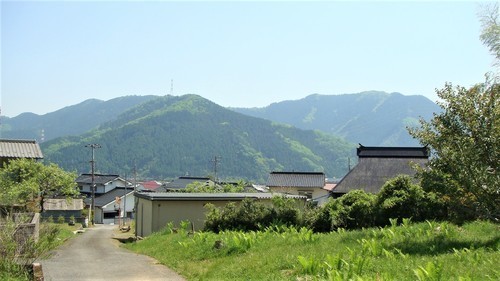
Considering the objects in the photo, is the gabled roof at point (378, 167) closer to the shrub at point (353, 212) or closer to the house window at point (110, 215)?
the shrub at point (353, 212)

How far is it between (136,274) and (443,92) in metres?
10.4

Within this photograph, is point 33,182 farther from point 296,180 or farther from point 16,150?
point 296,180

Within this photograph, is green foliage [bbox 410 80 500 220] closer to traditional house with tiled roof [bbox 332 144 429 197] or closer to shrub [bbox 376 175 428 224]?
shrub [bbox 376 175 428 224]

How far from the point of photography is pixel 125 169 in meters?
198

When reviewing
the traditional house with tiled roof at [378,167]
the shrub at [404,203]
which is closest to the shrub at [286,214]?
the shrub at [404,203]

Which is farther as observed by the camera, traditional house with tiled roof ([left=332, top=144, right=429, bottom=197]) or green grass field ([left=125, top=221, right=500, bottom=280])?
traditional house with tiled roof ([left=332, top=144, right=429, bottom=197])

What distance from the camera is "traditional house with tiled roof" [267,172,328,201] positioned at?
6141 cm

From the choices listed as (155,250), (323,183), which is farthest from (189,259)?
(323,183)

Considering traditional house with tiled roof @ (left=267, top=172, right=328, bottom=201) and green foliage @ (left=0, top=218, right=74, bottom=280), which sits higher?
green foliage @ (left=0, top=218, right=74, bottom=280)

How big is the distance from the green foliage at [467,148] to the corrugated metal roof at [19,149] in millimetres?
31588

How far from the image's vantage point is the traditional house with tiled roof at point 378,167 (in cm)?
3712

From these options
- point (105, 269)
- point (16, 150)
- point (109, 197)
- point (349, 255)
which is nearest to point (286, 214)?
point (105, 269)

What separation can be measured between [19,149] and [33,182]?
3296 millimetres

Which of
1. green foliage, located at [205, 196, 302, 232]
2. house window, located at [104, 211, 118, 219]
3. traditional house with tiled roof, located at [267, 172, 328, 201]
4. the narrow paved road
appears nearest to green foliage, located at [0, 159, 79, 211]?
green foliage, located at [205, 196, 302, 232]
